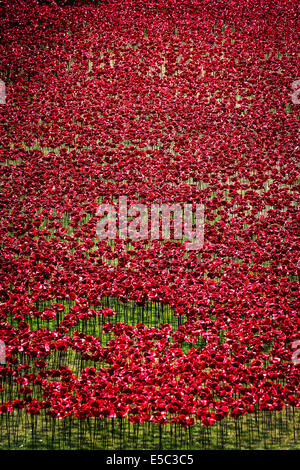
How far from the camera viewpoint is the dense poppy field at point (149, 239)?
17.9ft

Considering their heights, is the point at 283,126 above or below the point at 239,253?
above

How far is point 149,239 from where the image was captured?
327 inches

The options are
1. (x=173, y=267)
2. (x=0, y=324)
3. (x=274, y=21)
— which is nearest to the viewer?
(x=0, y=324)

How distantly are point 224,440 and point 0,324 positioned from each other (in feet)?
9.25

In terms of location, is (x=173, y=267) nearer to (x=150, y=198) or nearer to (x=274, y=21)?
(x=150, y=198)

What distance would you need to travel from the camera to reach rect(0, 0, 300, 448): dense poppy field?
17.9 feet

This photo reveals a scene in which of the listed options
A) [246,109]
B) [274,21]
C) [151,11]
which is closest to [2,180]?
Answer: [246,109]

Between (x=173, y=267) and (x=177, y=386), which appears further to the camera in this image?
(x=173, y=267)

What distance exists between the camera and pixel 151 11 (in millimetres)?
15508

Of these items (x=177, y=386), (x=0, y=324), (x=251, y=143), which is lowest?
(x=177, y=386)

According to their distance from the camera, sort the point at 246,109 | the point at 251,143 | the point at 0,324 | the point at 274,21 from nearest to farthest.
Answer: the point at 0,324, the point at 251,143, the point at 246,109, the point at 274,21

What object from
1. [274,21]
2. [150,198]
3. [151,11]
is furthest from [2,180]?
[274,21]

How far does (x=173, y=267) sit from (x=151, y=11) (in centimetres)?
1060

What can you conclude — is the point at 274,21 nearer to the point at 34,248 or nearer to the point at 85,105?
the point at 85,105
